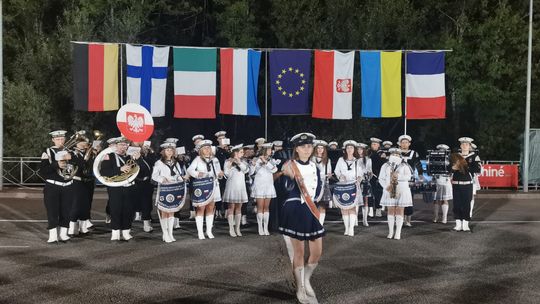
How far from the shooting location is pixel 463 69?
2947cm

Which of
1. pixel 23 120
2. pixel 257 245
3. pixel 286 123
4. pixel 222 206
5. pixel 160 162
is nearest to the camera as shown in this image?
pixel 257 245

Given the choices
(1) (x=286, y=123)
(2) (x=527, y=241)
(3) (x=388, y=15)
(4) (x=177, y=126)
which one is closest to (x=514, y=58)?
(3) (x=388, y=15)

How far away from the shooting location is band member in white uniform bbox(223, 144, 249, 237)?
13516 millimetres

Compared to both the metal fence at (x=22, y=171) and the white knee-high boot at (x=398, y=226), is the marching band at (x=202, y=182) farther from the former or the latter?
the metal fence at (x=22, y=171)

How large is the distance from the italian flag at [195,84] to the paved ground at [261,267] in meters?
7.44

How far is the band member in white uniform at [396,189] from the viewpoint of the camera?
1318cm

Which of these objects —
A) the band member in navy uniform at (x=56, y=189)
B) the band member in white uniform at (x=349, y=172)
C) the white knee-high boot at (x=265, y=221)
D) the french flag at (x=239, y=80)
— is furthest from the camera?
the french flag at (x=239, y=80)

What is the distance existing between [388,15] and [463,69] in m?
4.48

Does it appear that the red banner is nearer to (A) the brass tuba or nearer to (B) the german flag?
(B) the german flag

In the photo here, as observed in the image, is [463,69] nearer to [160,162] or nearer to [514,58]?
[514,58]

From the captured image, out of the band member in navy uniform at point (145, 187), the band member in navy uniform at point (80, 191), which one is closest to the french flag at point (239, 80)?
the band member in navy uniform at point (145, 187)

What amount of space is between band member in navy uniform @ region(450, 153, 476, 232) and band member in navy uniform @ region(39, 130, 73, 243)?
8217 mm

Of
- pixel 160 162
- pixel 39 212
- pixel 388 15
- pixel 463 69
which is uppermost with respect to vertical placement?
pixel 388 15

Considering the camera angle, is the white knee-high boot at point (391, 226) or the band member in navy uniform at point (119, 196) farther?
the white knee-high boot at point (391, 226)
